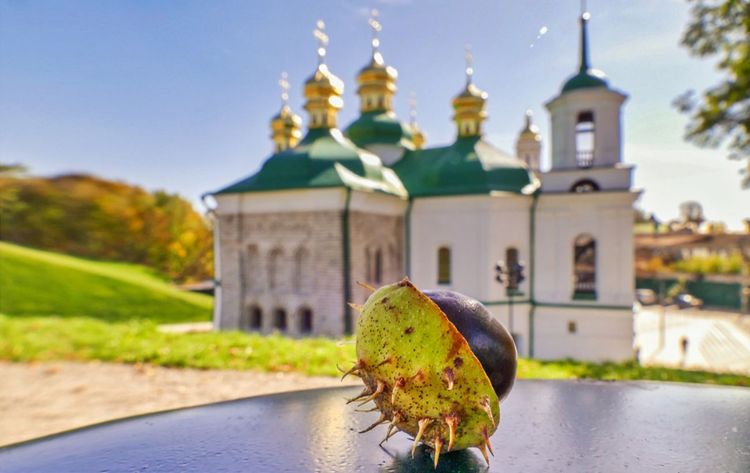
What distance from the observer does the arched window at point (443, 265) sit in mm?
15992

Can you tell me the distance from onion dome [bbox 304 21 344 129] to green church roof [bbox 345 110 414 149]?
3386 mm

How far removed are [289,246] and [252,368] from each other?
6.21 m

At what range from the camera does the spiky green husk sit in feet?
4.09

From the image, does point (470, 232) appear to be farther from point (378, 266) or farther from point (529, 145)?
point (529, 145)

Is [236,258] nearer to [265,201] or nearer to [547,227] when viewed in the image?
[265,201]

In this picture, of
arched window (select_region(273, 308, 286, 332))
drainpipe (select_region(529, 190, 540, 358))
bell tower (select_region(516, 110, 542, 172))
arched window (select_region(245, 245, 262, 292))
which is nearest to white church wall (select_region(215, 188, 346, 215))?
arched window (select_region(245, 245, 262, 292))

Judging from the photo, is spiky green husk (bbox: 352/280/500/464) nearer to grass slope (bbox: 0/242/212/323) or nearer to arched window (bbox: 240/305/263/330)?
arched window (bbox: 240/305/263/330)

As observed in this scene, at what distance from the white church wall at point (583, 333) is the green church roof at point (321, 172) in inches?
256

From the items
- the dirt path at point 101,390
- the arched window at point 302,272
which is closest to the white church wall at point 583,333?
the arched window at point 302,272

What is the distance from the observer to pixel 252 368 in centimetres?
844

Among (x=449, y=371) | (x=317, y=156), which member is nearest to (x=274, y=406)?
(x=449, y=371)

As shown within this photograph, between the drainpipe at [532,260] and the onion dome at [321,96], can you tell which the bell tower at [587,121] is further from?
the onion dome at [321,96]

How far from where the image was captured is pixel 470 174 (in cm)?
1585

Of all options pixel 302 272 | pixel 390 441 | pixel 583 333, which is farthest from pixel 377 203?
pixel 390 441
